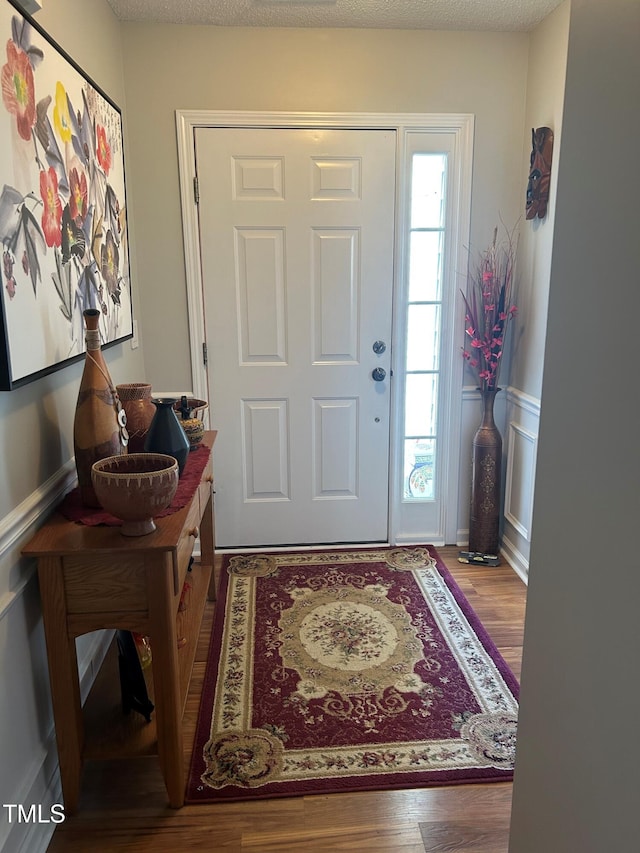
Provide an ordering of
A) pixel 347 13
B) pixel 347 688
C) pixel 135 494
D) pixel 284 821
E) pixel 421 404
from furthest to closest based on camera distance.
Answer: pixel 421 404, pixel 347 13, pixel 347 688, pixel 284 821, pixel 135 494

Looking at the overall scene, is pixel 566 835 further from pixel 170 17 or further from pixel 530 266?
pixel 170 17

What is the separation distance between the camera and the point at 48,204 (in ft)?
5.41

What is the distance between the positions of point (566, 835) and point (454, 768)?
33.8 inches

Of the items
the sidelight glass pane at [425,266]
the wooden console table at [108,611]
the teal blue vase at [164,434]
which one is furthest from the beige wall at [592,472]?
the sidelight glass pane at [425,266]

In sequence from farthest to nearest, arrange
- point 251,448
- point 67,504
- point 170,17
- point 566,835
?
point 251,448
point 170,17
point 67,504
point 566,835

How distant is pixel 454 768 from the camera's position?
180cm

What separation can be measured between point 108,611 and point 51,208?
43.5 inches

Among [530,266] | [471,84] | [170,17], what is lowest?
[530,266]

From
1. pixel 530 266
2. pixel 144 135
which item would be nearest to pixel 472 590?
pixel 530 266

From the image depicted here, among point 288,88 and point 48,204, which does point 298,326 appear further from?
point 48,204

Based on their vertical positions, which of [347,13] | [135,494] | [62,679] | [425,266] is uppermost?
[347,13]

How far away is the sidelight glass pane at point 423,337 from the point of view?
3057mm

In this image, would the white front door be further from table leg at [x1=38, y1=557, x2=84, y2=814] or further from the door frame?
table leg at [x1=38, y1=557, x2=84, y2=814]

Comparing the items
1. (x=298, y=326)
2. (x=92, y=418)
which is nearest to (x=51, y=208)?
(x=92, y=418)
